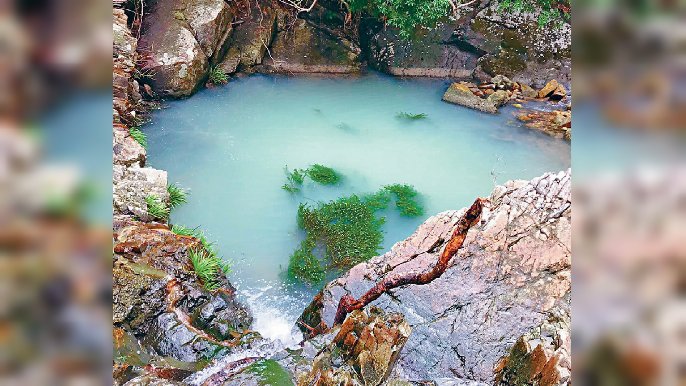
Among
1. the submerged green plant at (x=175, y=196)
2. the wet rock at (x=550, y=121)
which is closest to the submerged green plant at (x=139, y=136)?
the submerged green plant at (x=175, y=196)

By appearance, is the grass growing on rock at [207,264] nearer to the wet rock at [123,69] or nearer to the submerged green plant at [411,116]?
the wet rock at [123,69]

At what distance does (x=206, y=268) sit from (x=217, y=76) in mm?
5432

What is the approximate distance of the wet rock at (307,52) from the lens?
34.9 feet

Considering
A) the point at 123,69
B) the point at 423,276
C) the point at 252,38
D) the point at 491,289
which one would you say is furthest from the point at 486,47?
the point at 491,289

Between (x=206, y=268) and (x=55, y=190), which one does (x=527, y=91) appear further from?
(x=55, y=190)

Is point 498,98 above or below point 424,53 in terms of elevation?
below

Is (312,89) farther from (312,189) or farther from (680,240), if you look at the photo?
(680,240)

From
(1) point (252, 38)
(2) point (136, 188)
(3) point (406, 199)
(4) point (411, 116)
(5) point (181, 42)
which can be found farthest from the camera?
(1) point (252, 38)

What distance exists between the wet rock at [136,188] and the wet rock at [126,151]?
0.12 meters

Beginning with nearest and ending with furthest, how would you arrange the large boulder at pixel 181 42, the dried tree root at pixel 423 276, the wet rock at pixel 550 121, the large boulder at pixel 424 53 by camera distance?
the dried tree root at pixel 423 276 < the large boulder at pixel 181 42 < the wet rock at pixel 550 121 < the large boulder at pixel 424 53

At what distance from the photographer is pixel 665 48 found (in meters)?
0.51

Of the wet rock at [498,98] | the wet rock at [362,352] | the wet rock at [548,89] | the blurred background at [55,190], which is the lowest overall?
the wet rock at [498,98]

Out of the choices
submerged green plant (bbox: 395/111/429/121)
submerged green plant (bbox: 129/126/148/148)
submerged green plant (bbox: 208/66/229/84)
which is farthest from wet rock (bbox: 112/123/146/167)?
submerged green plant (bbox: 395/111/429/121)

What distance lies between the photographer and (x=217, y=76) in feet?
32.1
